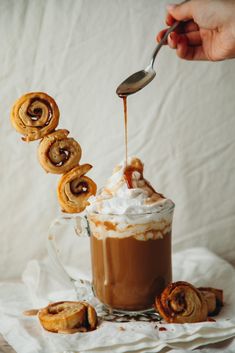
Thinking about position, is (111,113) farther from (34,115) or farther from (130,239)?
(130,239)

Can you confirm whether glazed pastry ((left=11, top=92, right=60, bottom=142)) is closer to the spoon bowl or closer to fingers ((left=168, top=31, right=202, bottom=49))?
the spoon bowl

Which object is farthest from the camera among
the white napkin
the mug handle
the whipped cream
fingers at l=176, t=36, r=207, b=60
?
fingers at l=176, t=36, r=207, b=60

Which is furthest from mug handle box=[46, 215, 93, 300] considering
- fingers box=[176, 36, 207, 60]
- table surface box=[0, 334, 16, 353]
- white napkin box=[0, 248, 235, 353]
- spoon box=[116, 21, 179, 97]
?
→ fingers box=[176, 36, 207, 60]

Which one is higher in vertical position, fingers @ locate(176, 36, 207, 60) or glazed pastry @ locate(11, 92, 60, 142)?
fingers @ locate(176, 36, 207, 60)

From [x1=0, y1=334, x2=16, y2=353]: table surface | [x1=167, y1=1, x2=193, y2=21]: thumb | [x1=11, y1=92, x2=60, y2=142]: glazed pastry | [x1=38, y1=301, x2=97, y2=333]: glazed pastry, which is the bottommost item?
[x1=0, y1=334, x2=16, y2=353]: table surface

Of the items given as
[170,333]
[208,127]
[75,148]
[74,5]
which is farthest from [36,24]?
[170,333]
